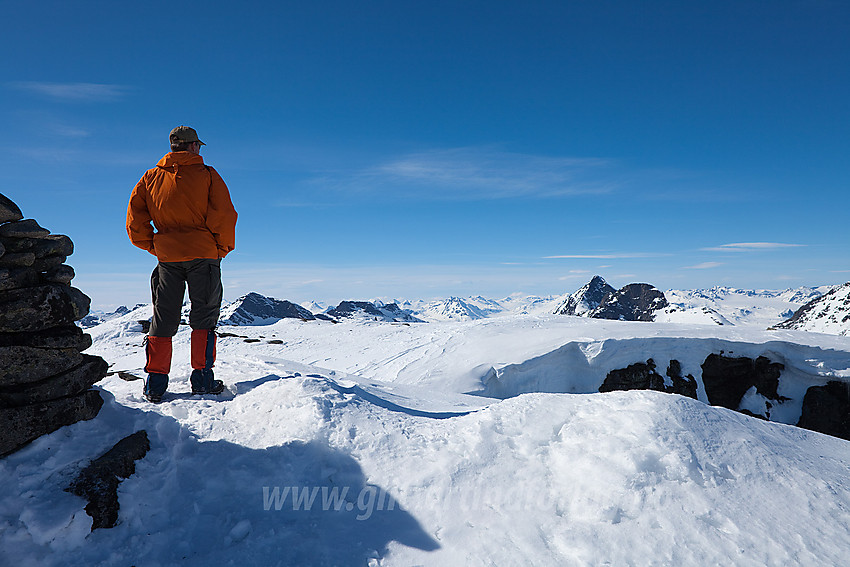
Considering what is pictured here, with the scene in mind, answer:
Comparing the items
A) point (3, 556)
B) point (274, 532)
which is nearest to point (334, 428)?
point (274, 532)

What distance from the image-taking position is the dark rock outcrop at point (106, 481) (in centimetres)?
312

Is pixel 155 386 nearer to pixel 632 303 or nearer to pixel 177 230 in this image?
pixel 177 230

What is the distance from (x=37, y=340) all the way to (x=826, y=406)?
1785 centimetres

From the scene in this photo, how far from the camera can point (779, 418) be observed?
12.8 metres

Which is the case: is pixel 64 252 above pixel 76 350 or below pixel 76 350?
above

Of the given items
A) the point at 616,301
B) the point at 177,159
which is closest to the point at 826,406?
the point at 177,159

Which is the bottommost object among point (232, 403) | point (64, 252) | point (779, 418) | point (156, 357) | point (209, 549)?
point (779, 418)

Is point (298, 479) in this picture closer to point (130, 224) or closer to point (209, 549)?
point (209, 549)

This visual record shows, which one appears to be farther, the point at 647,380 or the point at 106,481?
the point at 647,380

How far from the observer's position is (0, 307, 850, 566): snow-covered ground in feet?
9.59

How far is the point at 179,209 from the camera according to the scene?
585 cm

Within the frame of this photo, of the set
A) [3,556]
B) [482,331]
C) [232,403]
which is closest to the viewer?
[3,556]

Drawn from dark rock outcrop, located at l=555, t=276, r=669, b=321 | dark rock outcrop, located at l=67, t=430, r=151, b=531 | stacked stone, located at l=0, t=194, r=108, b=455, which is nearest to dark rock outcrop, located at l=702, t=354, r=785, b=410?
dark rock outcrop, located at l=67, t=430, r=151, b=531

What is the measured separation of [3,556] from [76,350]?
2.17 metres
